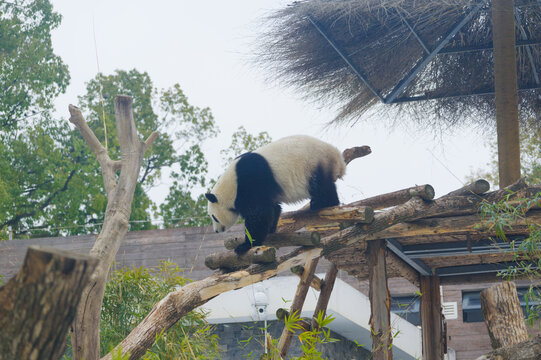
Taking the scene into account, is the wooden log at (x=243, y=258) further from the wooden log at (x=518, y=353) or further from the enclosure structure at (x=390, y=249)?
the wooden log at (x=518, y=353)

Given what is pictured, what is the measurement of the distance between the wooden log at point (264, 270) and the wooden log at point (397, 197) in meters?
0.08

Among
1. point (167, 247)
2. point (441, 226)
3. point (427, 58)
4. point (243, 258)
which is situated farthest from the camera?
point (167, 247)

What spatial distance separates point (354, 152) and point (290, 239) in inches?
62.2

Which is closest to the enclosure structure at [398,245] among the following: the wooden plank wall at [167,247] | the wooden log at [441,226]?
the wooden log at [441,226]

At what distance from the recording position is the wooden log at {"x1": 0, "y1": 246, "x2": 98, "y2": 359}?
5.77 feet

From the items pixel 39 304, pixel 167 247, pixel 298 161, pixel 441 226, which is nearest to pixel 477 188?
pixel 441 226

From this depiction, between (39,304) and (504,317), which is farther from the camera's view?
(504,317)

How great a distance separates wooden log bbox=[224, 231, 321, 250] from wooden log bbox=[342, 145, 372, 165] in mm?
1442

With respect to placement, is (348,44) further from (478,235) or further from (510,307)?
(510,307)

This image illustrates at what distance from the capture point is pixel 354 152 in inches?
246

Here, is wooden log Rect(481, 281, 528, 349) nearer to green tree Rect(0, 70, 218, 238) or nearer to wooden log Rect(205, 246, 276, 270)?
wooden log Rect(205, 246, 276, 270)

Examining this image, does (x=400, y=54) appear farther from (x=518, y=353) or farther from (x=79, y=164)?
(x=79, y=164)

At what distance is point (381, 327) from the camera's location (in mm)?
5750

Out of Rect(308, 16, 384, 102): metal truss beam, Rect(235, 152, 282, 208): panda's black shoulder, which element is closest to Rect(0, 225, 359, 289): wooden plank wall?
Rect(308, 16, 384, 102): metal truss beam
